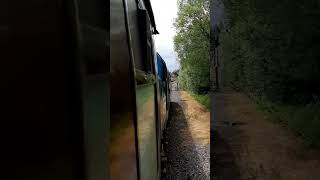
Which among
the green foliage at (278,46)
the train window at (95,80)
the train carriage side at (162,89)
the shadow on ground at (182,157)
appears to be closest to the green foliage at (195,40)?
the green foliage at (278,46)

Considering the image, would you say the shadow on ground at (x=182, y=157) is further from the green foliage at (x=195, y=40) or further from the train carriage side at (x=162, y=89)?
the green foliage at (x=195, y=40)

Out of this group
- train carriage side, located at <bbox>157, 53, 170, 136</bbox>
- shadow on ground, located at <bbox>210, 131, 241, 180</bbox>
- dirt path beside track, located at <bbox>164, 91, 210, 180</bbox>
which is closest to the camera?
train carriage side, located at <bbox>157, 53, 170, 136</bbox>

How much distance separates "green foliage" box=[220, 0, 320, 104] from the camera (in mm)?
12977

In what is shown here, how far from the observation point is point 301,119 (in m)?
13.5

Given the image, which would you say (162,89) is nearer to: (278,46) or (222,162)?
(222,162)

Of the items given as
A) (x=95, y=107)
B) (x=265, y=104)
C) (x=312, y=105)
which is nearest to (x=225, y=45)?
(x=265, y=104)

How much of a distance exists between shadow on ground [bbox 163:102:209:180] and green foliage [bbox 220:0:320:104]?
3.91 m

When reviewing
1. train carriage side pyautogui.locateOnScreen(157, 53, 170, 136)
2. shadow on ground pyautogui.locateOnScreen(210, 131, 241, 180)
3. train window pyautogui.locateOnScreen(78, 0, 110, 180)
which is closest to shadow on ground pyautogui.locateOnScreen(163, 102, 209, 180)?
shadow on ground pyautogui.locateOnScreen(210, 131, 241, 180)

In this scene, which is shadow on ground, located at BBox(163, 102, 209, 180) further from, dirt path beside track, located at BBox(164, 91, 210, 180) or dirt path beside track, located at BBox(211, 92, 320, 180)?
dirt path beside track, located at BBox(211, 92, 320, 180)

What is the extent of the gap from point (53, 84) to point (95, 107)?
10.3 inches

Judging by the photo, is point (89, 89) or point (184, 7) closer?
point (89, 89)

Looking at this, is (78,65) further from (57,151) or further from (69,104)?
(57,151)

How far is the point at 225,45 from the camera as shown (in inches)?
910

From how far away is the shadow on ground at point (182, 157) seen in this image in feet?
26.0
